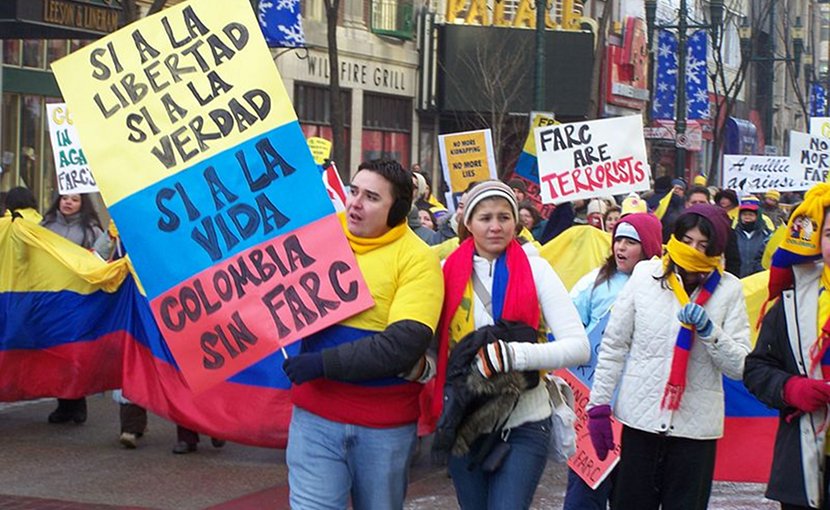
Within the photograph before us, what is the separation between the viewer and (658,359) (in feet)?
20.0

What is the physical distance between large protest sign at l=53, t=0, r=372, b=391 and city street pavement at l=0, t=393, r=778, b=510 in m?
3.27

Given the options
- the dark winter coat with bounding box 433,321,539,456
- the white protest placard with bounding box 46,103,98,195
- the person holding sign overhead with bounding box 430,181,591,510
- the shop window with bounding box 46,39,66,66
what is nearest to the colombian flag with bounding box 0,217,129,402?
the white protest placard with bounding box 46,103,98,195

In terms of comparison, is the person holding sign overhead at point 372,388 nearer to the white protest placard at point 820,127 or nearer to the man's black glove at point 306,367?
the man's black glove at point 306,367

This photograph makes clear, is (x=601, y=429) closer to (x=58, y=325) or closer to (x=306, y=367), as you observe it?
(x=306, y=367)

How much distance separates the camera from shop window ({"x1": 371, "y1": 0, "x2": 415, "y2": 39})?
33.1 meters

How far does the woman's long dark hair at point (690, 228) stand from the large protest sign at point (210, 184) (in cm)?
154

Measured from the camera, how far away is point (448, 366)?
17.6ft

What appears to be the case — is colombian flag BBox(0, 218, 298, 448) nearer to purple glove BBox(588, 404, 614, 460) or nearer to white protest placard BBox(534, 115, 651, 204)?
purple glove BBox(588, 404, 614, 460)

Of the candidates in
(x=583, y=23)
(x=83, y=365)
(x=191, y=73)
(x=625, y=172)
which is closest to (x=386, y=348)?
(x=191, y=73)

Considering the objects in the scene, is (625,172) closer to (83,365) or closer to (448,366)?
(83,365)

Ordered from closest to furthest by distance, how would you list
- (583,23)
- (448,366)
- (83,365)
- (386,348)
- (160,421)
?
(386,348) → (448,366) → (83,365) → (160,421) → (583,23)

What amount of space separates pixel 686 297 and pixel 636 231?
1312 mm

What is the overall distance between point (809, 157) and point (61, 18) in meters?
10.3

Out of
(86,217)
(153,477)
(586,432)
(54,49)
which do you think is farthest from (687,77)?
(586,432)
